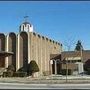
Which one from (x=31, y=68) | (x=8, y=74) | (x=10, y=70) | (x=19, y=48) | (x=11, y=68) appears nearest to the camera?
(x=8, y=74)

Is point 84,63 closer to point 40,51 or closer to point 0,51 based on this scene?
point 40,51

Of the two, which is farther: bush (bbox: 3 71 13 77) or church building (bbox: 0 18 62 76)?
church building (bbox: 0 18 62 76)

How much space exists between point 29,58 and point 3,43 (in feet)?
16.3

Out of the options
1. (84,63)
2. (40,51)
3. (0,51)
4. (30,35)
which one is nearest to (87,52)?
(84,63)

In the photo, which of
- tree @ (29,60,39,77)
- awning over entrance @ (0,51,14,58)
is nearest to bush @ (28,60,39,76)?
tree @ (29,60,39,77)

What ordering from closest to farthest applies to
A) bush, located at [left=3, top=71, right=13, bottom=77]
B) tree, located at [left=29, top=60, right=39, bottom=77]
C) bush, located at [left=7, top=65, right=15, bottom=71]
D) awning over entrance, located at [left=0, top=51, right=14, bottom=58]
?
bush, located at [left=3, top=71, right=13, bottom=77] < awning over entrance, located at [left=0, top=51, right=14, bottom=58] < tree, located at [left=29, top=60, right=39, bottom=77] < bush, located at [left=7, top=65, right=15, bottom=71]

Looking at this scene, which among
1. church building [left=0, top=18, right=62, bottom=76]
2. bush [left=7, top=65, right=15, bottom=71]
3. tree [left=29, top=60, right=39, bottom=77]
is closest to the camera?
tree [left=29, top=60, right=39, bottom=77]

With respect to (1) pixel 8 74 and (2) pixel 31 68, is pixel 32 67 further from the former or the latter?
(1) pixel 8 74

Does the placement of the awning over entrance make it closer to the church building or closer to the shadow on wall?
the church building

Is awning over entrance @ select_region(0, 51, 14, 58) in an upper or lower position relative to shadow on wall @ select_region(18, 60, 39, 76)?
upper

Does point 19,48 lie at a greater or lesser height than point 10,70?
greater

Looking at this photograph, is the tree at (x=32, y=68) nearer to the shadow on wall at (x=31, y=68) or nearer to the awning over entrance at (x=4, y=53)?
the shadow on wall at (x=31, y=68)

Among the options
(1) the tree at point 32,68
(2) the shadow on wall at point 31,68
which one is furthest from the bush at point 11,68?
(1) the tree at point 32,68

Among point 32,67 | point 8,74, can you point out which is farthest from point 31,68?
point 8,74
